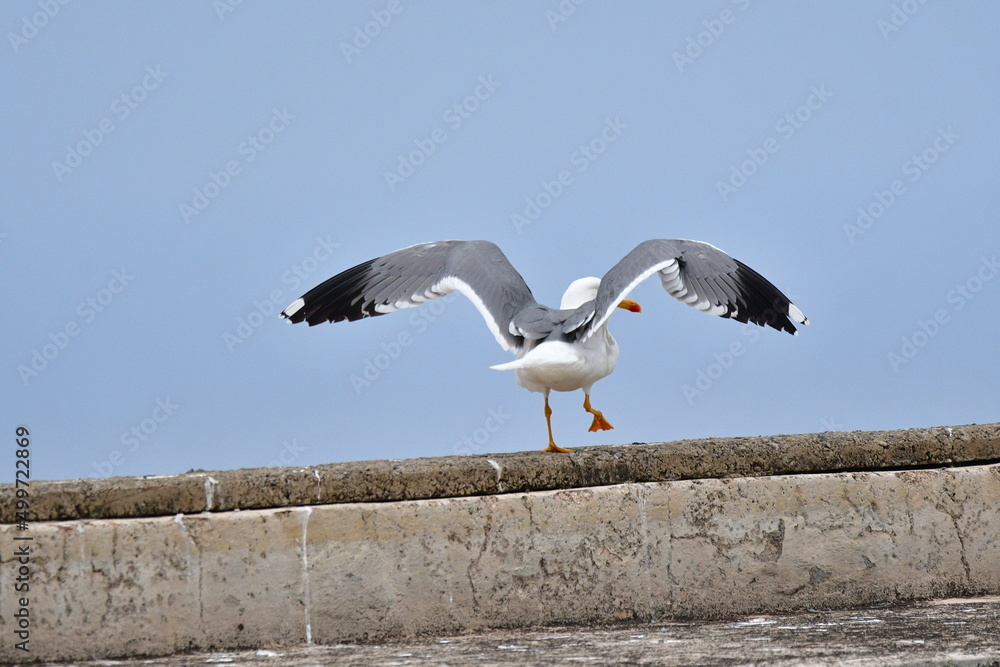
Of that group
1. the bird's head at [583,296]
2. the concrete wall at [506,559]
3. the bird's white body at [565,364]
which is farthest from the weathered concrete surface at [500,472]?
the bird's head at [583,296]

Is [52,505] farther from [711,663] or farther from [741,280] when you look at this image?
[741,280]

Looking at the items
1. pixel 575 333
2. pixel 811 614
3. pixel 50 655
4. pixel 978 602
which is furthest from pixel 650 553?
pixel 50 655

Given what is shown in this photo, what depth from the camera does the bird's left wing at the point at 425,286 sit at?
17.1 ft

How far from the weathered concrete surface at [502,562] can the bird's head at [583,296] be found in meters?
1.40

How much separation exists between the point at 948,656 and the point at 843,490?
50.6 inches

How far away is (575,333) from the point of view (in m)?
4.68

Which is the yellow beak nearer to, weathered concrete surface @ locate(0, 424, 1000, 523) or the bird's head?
the bird's head

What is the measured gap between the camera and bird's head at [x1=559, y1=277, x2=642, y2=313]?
17.4 ft

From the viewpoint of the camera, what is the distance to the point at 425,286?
5.71 meters

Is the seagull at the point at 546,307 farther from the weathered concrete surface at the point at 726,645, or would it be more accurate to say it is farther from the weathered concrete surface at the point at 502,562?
the weathered concrete surface at the point at 726,645

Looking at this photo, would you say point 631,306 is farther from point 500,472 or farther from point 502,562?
point 502,562

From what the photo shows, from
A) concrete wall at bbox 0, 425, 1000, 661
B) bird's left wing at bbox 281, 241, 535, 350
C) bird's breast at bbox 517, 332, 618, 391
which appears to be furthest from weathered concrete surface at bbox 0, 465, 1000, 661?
bird's left wing at bbox 281, 241, 535, 350

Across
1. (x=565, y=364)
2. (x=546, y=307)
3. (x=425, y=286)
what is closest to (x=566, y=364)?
(x=565, y=364)

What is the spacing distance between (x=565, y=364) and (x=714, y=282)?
4.11 feet
